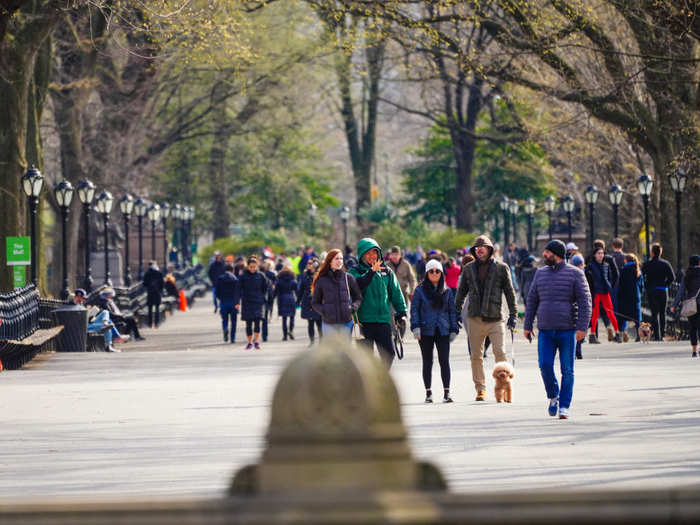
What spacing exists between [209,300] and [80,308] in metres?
29.8

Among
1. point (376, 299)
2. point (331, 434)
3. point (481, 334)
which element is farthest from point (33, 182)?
point (331, 434)

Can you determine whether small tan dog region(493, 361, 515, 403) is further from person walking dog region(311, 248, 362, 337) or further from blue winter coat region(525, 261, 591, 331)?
person walking dog region(311, 248, 362, 337)

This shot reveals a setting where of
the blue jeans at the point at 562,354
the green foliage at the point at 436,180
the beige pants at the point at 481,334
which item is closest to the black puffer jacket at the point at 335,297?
the beige pants at the point at 481,334

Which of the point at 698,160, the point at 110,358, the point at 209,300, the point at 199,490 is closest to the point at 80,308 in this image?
the point at 110,358

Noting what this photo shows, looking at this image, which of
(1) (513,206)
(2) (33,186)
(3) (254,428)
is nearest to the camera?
(3) (254,428)

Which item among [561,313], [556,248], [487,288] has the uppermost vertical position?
[556,248]

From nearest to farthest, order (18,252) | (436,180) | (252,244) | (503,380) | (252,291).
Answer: (503,380)
(18,252)
(252,291)
(252,244)
(436,180)

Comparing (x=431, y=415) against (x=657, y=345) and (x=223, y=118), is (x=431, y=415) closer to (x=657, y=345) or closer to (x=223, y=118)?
(x=657, y=345)

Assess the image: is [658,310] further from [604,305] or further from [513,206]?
[513,206]

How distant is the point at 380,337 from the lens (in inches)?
580

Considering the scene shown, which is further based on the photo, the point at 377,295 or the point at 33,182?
the point at 33,182

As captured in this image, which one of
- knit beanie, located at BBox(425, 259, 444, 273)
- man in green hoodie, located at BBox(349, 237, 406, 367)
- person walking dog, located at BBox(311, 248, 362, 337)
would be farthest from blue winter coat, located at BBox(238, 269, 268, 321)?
knit beanie, located at BBox(425, 259, 444, 273)

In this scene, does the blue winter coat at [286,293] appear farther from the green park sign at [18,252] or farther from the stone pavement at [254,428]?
the stone pavement at [254,428]

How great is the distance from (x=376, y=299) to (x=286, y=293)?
1359 cm
